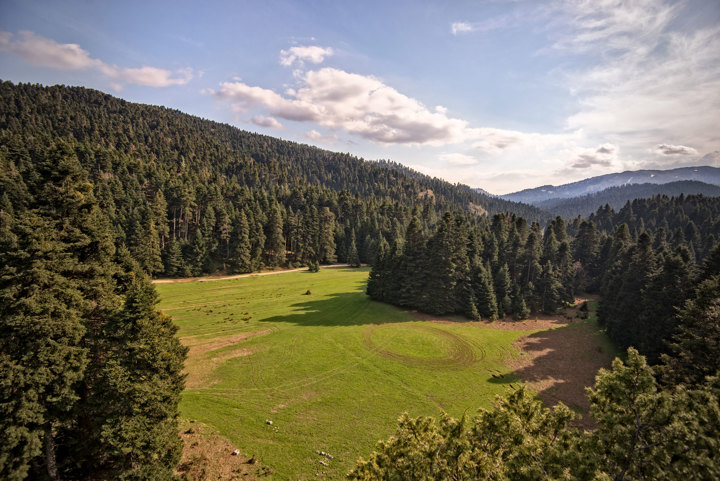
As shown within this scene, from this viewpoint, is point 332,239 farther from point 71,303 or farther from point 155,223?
point 71,303

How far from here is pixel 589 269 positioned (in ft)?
272

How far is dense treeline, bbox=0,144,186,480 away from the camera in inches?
575

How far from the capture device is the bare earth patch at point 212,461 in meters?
17.5

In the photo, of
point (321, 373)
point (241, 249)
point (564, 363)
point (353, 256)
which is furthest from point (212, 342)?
point (353, 256)

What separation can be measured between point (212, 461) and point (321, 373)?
12748 millimetres

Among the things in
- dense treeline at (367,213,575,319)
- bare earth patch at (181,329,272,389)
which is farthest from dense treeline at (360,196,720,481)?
dense treeline at (367,213,575,319)

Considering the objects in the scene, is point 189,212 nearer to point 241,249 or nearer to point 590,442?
point 241,249

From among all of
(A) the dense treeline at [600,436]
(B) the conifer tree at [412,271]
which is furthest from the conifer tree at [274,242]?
(A) the dense treeline at [600,436]

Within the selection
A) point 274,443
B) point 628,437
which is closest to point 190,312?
point 274,443

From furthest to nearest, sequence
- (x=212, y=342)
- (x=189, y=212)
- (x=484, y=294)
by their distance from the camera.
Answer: (x=189, y=212) → (x=484, y=294) → (x=212, y=342)

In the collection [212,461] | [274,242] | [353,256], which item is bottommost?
[212,461]

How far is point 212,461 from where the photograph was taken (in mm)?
18531

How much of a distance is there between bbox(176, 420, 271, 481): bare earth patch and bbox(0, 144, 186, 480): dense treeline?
2.53 metres

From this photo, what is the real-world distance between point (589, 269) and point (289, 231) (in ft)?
306
